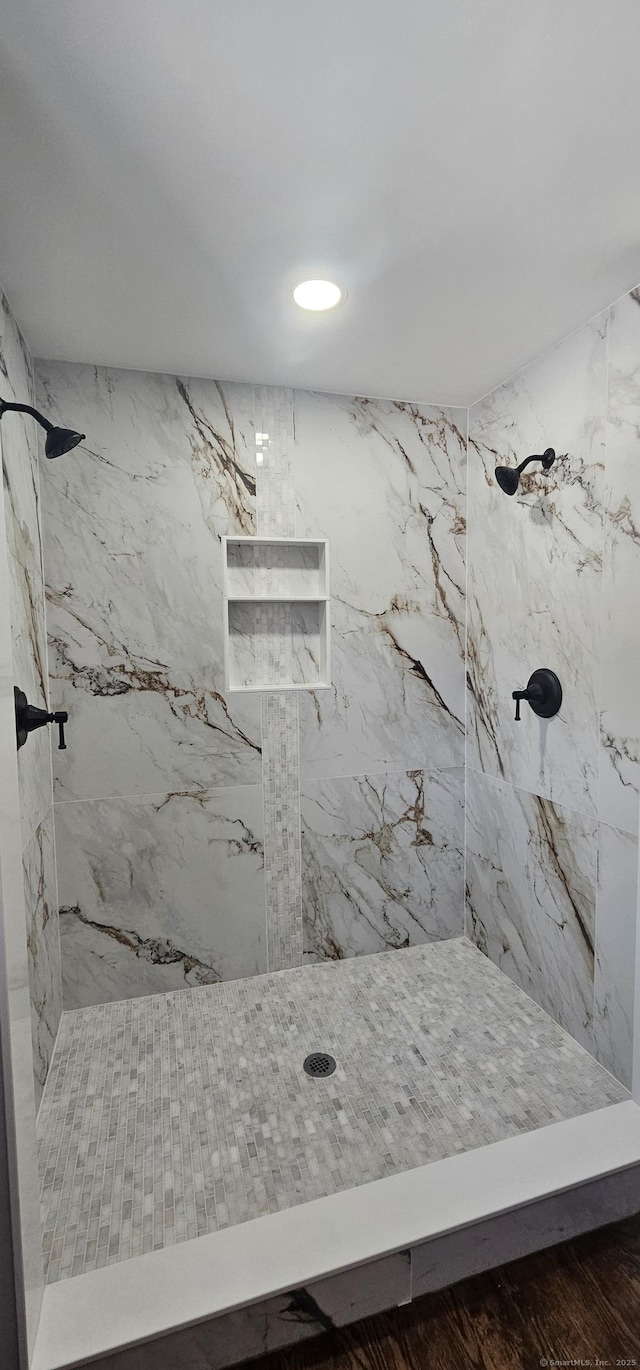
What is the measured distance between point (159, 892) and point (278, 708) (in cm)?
79

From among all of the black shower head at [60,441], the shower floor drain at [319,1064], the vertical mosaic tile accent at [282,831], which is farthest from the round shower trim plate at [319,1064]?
the black shower head at [60,441]

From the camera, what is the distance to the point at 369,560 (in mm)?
2367

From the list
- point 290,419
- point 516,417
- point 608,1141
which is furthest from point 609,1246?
point 290,419

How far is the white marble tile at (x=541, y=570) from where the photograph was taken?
181 cm

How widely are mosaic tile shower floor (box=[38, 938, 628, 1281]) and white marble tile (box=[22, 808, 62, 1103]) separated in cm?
10

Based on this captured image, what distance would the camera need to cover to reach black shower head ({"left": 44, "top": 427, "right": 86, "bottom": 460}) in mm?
1628

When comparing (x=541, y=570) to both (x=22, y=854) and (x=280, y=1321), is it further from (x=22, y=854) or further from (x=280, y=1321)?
(x=280, y=1321)

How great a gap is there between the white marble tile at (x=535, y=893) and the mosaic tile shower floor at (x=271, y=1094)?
0.36 ft

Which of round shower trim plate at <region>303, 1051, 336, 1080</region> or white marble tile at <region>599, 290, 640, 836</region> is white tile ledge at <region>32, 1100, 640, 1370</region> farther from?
white marble tile at <region>599, 290, 640, 836</region>

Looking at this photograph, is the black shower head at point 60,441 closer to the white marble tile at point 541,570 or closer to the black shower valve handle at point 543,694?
the white marble tile at point 541,570

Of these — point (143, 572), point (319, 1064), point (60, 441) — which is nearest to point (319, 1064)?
point (319, 1064)

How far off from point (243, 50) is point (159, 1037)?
7.89ft

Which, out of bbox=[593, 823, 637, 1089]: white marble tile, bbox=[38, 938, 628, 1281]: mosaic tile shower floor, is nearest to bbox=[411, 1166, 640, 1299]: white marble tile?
bbox=[38, 938, 628, 1281]: mosaic tile shower floor

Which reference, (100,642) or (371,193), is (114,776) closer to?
(100,642)
